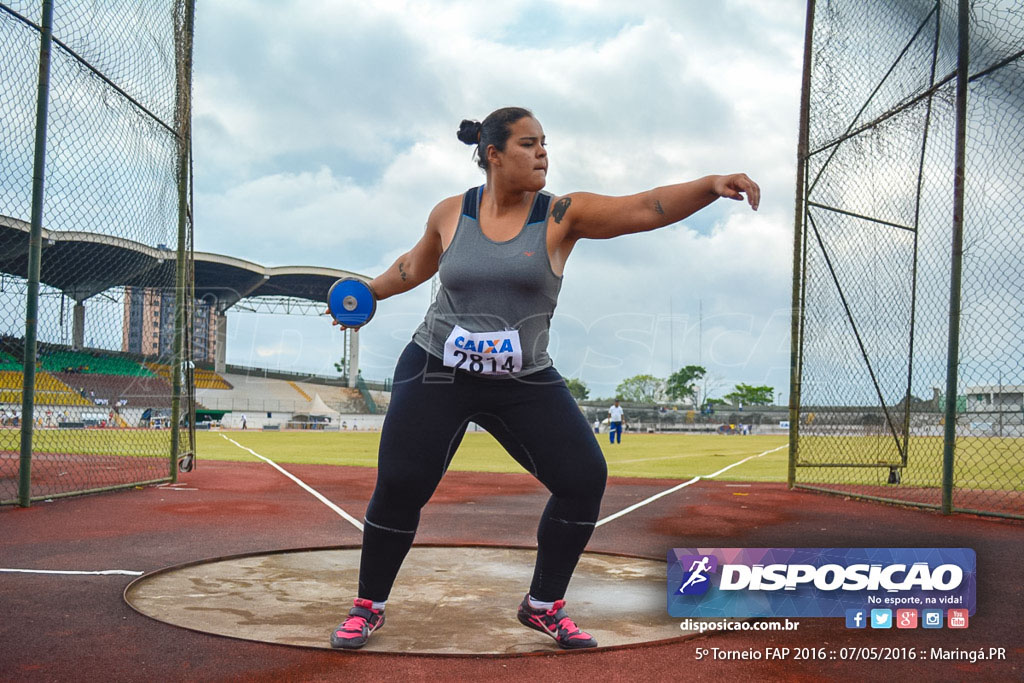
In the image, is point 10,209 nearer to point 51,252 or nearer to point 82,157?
point 82,157

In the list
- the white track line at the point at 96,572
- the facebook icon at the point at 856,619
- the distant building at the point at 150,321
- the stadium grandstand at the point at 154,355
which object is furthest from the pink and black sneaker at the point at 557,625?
the distant building at the point at 150,321

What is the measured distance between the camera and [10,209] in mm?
7031

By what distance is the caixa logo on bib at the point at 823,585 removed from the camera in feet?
11.4

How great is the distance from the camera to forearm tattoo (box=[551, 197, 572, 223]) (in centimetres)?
320

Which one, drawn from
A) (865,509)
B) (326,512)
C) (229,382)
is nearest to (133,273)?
(326,512)

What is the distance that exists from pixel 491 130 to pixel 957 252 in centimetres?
555

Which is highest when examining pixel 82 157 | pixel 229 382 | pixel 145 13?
pixel 145 13

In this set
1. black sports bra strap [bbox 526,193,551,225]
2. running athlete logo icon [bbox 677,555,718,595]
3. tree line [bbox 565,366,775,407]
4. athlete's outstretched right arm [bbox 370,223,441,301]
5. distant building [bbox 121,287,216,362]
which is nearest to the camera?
black sports bra strap [bbox 526,193,551,225]

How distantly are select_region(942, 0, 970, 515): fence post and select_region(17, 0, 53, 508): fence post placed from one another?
25.2ft

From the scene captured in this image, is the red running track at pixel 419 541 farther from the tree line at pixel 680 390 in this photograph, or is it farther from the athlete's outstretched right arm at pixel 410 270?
the tree line at pixel 680 390

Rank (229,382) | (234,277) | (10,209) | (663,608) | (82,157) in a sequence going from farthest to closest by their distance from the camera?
1. (229,382)
2. (234,277)
3. (82,157)
4. (10,209)
5. (663,608)

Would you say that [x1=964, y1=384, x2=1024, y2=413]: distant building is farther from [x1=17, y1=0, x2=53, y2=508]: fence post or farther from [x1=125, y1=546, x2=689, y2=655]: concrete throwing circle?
[x1=17, y1=0, x2=53, y2=508]: fence post

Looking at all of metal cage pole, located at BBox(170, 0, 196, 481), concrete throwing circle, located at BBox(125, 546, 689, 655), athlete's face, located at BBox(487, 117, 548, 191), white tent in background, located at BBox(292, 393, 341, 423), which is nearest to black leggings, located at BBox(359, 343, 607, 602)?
concrete throwing circle, located at BBox(125, 546, 689, 655)

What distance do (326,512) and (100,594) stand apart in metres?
3.45
